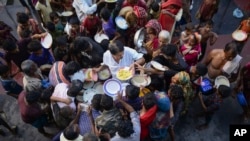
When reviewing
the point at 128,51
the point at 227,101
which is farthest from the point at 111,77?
the point at 227,101

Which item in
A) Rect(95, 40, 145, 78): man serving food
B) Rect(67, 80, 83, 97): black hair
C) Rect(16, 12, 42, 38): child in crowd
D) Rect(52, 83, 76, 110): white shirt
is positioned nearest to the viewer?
Rect(67, 80, 83, 97): black hair

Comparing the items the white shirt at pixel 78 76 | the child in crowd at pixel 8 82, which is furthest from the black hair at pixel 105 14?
the child in crowd at pixel 8 82

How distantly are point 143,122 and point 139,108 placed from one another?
267 millimetres

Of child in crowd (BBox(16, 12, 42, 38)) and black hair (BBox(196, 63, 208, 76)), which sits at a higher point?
child in crowd (BBox(16, 12, 42, 38))

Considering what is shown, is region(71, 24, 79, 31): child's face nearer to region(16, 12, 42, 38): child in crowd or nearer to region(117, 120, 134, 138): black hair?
region(16, 12, 42, 38): child in crowd

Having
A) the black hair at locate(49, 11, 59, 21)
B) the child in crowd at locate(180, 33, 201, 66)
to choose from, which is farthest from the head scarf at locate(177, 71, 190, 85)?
the black hair at locate(49, 11, 59, 21)

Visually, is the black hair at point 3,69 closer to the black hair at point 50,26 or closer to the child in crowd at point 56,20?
the black hair at point 50,26

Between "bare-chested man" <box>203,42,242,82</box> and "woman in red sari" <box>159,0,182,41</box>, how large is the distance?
107 cm

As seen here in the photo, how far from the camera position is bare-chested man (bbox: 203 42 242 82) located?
4648 mm

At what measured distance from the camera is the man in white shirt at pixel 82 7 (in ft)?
18.2

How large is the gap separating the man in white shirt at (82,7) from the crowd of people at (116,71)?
0.02 meters

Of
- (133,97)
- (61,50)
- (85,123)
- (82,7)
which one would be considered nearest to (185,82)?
(133,97)

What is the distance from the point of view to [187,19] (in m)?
6.54

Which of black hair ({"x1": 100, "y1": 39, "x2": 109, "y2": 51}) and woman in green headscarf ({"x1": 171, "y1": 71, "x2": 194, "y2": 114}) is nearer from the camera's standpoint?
woman in green headscarf ({"x1": 171, "y1": 71, "x2": 194, "y2": 114})
